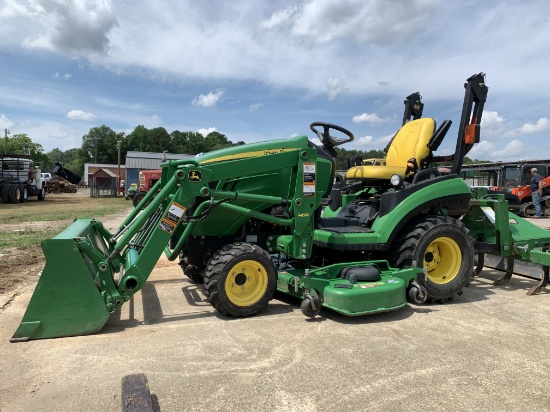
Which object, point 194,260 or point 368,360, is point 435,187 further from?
point 194,260

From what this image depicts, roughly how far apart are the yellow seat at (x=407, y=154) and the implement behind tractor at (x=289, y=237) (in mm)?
18

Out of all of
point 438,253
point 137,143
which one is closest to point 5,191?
point 438,253

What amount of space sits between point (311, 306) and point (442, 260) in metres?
1.99

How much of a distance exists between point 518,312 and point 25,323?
4696 millimetres

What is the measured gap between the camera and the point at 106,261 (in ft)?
12.3

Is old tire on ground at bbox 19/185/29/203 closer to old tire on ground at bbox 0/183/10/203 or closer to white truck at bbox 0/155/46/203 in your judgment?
white truck at bbox 0/155/46/203

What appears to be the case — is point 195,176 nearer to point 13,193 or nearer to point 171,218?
point 171,218

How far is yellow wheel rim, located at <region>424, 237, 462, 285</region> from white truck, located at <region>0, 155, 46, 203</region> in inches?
936

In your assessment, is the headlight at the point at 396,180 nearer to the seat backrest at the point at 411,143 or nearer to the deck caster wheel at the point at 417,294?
the seat backrest at the point at 411,143

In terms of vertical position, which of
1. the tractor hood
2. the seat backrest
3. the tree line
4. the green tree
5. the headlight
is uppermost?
the tree line

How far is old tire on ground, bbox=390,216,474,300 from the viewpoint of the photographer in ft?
15.5

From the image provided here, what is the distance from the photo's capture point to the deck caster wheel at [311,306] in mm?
4035

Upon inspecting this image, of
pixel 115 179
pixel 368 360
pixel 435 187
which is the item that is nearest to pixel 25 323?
pixel 368 360

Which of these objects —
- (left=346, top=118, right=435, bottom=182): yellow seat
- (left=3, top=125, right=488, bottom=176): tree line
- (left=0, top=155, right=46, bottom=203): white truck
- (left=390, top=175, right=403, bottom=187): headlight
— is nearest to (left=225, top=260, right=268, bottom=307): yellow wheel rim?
(left=390, top=175, right=403, bottom=187): headlight
